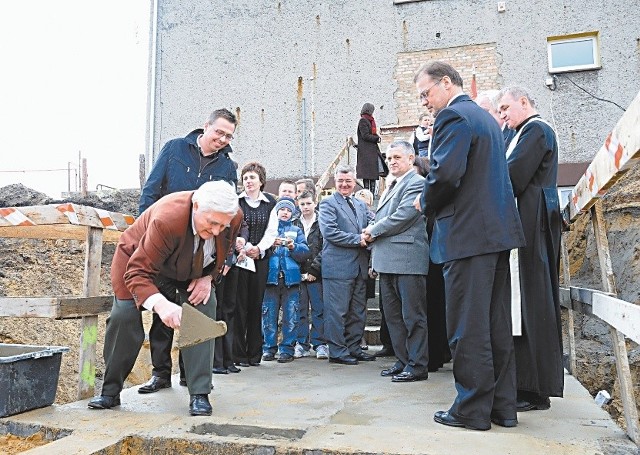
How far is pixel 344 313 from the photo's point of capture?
4895 millimetres

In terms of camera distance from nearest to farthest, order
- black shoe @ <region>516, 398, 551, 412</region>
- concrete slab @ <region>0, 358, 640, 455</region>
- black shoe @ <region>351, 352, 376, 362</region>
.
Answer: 1. concrete slab @ <region>0, 358, 640, 455</region>
2. black shoe @ <region>516, 398, 551, 412</region>
3. black shoe @ <region>351, 352, 376, 362</region>

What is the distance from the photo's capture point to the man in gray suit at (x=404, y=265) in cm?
414

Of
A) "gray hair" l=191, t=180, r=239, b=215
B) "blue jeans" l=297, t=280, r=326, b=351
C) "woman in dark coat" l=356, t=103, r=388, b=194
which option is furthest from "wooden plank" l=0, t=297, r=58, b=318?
"woman in dark coat" l=356, t=103, r=388, b=194

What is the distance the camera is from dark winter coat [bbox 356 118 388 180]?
901cm

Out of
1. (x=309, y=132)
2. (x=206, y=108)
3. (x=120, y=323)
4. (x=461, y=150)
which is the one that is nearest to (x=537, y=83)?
(x=309, y=132)

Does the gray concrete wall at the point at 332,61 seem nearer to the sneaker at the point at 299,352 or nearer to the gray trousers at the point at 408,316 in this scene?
the sneaker at the point at 299,352

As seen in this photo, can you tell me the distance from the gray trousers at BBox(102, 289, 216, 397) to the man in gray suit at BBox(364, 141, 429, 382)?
1484mm

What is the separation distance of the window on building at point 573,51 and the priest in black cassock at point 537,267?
933 centimetres

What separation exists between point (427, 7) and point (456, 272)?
10706 mm

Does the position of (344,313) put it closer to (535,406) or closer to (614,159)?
(535,406)

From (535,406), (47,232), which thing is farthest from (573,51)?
(47,232)

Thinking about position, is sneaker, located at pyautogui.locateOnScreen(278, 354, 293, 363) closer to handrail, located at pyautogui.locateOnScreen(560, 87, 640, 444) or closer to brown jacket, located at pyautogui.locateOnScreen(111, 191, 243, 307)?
brown jacket, located at pyautogui.locateOnScreen(111, 191, 243, 307)

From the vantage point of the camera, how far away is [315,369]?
4664 millimetres

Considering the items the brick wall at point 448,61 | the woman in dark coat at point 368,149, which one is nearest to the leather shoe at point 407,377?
the woman in dark coat at point 368,149
